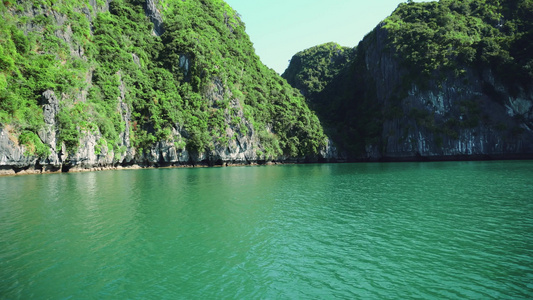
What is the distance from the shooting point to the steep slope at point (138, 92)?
37.3 metres

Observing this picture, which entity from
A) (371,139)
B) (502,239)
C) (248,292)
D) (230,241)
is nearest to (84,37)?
(230,241)

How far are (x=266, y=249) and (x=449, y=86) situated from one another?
84414 mm

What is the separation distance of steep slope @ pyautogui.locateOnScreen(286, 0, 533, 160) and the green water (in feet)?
215

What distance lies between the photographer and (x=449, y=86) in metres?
75.8

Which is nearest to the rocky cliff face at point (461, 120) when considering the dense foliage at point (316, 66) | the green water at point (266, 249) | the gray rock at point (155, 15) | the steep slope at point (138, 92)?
the steep slope at point (138, 92)

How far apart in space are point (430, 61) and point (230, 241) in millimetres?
86153

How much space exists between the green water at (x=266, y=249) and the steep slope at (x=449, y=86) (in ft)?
215

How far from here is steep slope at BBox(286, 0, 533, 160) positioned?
68.7 m

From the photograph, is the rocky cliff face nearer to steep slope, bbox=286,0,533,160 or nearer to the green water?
steep slope, bbox=286,0,533,160

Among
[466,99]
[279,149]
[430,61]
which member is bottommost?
[279,149]

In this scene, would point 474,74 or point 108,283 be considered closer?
point 108,283

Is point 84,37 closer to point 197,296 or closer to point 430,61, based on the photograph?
point 197,296

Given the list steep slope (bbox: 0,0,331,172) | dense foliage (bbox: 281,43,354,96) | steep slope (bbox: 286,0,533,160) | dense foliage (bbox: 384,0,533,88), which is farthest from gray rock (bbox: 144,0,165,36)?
dense foliage (bbox: 384,0,533,88)

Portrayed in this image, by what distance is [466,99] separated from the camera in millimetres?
74625
